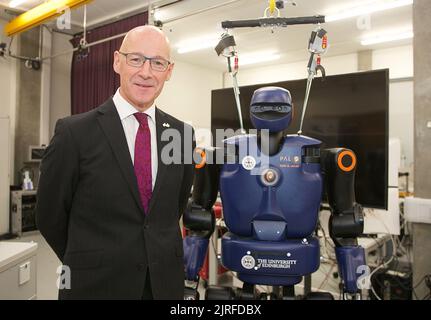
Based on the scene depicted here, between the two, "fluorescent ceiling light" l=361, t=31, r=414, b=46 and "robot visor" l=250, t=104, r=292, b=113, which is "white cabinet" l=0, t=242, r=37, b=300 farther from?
"fluorescent ceiling light" l=361, t=31, r=414, b=46

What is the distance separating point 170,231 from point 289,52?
683cm

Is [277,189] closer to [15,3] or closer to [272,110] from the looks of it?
[272,110]

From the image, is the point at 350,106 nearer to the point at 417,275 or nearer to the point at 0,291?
the point at 417,275

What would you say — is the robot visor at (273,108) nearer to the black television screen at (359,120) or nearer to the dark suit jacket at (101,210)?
the dark suit jacket at (101,210)

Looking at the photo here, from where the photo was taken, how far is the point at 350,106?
292 centimetres

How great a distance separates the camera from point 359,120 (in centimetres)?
289

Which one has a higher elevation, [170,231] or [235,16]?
[235,16]

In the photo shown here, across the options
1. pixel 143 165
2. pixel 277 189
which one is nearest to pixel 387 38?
pixel 277 189

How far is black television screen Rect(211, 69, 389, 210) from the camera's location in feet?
8.77

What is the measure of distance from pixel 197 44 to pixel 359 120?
4632 millimetres

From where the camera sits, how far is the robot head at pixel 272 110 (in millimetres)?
1756

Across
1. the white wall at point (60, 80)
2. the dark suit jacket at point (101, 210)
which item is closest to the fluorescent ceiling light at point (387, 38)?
the white wall at point (60, 80)

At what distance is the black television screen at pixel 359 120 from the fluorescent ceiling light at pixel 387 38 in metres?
4.15
